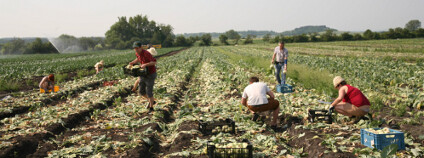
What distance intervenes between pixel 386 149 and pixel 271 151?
1.84 m

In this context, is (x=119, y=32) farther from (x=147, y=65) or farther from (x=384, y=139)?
(x=384, y=139)

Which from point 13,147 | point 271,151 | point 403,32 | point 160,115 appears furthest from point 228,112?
point 403,32

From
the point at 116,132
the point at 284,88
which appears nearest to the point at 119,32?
the point at 284,88

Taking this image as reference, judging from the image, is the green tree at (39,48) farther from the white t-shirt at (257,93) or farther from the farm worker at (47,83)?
the white t-shirt at (257,93)

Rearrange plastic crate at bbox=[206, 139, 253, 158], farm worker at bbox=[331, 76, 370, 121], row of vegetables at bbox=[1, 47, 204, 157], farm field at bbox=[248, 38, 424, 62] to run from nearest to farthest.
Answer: plastic crate at bbox=[206, 139, 253, 158], row of vegetables at bbox=[1, 47, 204, 157], farm worker at bbox=[331, 76, 370, 121], farm field at bbox=[248, 38, 424, 62]

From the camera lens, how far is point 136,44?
26.5ft

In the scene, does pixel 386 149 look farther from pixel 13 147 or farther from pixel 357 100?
pixel 13 147

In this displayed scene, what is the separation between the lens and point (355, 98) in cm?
626

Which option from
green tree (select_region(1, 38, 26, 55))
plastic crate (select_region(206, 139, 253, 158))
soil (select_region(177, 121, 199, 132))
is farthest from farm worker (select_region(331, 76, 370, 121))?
green tree (select_region(1, 38, 26, 55))

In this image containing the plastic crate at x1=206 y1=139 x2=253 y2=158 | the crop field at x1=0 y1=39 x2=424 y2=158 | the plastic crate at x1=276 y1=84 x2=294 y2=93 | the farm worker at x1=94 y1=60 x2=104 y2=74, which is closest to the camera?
the plastic crate at x1=206 y1=139 x2=253 y2=158

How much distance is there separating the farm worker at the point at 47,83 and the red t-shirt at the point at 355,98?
36.6ft

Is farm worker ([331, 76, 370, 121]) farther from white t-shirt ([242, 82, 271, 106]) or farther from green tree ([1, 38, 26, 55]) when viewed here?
green tree ([1, 38, 26, 55])

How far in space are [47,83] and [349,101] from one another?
11.5 m

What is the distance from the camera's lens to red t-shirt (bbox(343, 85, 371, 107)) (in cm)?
621
